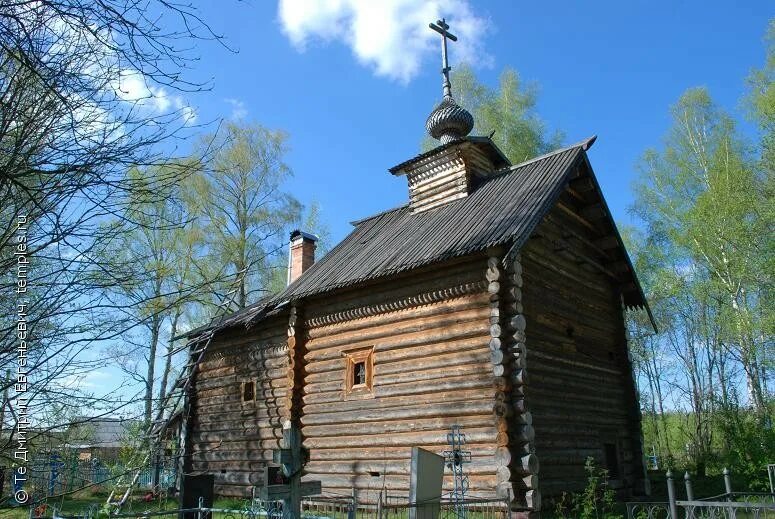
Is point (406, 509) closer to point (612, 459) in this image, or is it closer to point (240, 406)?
point (612, 459)

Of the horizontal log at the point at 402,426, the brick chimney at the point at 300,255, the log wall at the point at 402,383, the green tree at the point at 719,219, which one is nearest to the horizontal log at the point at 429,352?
the log wall at the point at 402,383

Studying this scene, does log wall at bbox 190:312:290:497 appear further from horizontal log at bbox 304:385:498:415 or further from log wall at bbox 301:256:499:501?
log wall at bbox 301:256:499:501

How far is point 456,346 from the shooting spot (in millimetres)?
10797

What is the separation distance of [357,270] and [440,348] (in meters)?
2.85

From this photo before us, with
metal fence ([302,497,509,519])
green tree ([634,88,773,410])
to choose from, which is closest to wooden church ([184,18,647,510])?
metal fence ([302,497,509,519])

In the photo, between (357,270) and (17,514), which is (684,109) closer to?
(357,270)

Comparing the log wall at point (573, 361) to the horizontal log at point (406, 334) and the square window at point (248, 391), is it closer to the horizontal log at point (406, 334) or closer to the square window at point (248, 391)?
the horizontal log at point (406, 334)

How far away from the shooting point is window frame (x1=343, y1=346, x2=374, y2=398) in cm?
1212

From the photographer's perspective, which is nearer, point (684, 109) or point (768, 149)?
point (768, 149)

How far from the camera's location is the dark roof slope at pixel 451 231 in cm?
1077

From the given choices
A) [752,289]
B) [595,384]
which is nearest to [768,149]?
[752,289]

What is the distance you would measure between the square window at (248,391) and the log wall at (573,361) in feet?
24.7

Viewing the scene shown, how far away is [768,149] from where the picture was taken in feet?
60.7

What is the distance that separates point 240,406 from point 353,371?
437cm
